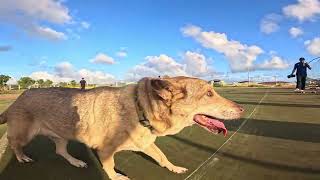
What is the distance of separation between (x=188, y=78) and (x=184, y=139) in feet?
8.86

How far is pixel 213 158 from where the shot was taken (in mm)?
7238

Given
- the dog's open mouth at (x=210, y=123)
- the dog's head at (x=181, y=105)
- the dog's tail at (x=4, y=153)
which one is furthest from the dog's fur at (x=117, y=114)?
the dog's tail at (x=4, y=153)

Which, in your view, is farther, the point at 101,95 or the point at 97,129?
the point at 101,95

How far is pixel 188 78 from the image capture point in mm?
6895

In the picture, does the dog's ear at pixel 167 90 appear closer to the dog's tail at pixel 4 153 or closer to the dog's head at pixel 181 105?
the dog's head at pixel 181 105

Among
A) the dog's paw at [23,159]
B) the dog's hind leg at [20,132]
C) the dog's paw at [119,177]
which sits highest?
the dog's hind leg at [20,132]

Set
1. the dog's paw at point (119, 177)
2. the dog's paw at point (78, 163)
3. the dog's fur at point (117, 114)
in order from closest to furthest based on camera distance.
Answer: the dog's paw at point (119, 177), the dog's fur at point (117, 114), the dog's paw at point (78, 163)

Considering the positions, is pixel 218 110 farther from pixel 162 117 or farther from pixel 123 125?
pixel 123 125

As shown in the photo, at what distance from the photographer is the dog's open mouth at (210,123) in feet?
22.2

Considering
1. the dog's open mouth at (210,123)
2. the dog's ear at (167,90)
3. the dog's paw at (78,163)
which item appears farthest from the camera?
the dog's paw at (78,163)

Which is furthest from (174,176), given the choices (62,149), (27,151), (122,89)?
(27,151)

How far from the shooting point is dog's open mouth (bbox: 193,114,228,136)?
6.78m

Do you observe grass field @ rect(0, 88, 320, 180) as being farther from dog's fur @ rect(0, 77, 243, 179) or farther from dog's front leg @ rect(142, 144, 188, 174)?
dog's fur @ rect(0, 77, 243, 179)

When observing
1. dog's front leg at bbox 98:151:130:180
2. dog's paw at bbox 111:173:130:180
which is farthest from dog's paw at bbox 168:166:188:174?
dog's front leg at bbox 98:151:130:180
